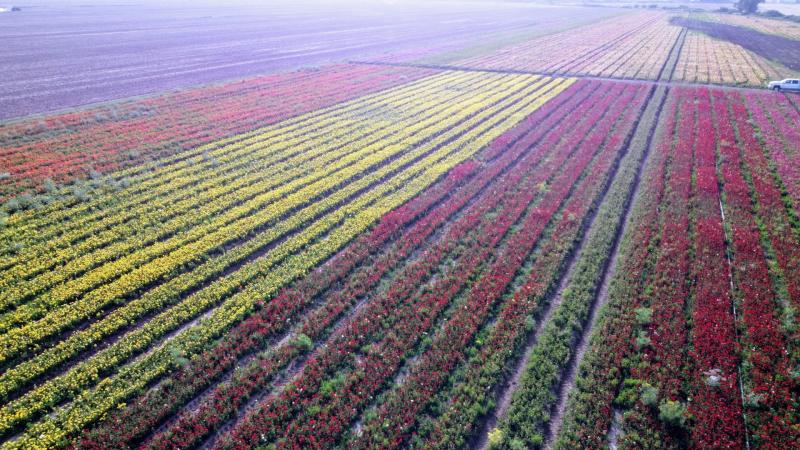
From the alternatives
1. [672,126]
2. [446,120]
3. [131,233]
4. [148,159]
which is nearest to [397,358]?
[131,233]

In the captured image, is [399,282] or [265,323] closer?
[265,323]

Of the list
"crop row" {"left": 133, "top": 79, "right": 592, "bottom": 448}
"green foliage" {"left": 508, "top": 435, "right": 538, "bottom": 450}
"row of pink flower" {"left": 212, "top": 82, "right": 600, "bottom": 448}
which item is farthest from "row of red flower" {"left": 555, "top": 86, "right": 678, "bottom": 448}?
"crop row" {"left": 133, "top": 79, "right": 592, "bottom": 448}

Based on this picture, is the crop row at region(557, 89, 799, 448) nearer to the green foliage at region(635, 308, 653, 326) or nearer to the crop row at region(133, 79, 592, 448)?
the green foliage at region(635, 308, 653, 326)

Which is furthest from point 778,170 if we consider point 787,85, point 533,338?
point 787,85

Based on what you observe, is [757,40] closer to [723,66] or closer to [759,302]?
[723,66]

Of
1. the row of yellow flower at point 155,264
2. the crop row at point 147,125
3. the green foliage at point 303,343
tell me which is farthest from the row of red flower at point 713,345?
the crop row at point 147,125

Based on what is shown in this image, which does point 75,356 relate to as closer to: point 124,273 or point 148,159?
point 124,273

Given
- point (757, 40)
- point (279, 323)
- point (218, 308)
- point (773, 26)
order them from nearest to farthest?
point (279, 323)
point (218, 308)
point (757, 40)
point (773, 26)
